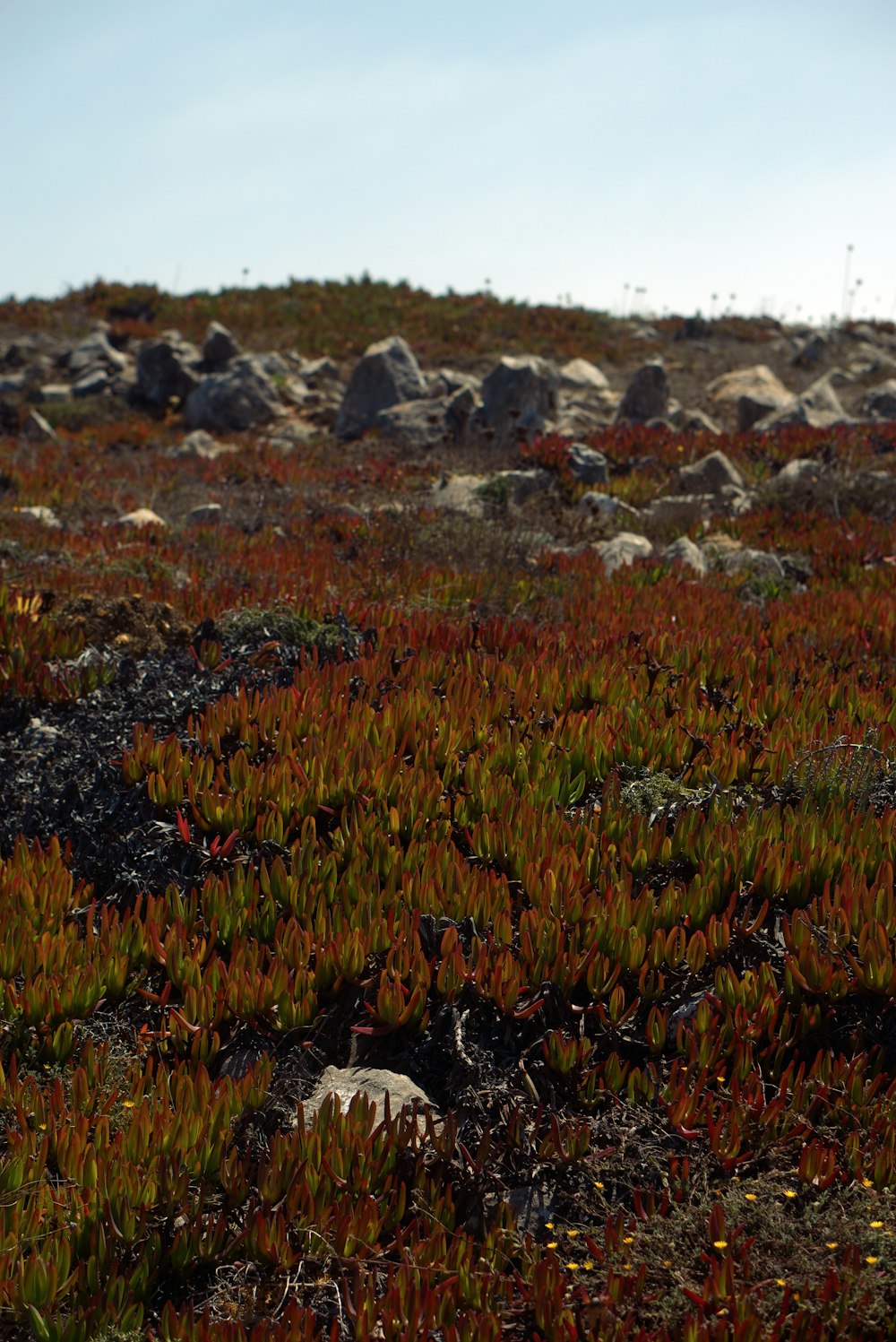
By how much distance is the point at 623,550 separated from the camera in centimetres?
1129

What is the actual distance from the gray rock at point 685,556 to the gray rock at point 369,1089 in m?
7.70

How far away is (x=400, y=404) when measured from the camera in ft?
69.6

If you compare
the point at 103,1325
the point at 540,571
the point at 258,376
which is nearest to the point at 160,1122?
the point at 103,1325

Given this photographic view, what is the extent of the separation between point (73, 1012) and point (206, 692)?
279 cm

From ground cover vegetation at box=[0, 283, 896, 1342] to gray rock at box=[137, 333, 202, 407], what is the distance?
A: 1760 centimetres

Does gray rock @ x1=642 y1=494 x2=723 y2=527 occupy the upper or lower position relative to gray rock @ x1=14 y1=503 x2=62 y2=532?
lower

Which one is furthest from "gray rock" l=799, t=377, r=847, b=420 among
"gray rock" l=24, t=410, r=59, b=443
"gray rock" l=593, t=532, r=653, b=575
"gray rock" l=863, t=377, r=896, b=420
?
"gray rock" l=24, t=410, r=59, b=443

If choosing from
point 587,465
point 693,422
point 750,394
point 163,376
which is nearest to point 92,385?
point 163,376

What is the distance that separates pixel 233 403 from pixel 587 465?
10261 mm

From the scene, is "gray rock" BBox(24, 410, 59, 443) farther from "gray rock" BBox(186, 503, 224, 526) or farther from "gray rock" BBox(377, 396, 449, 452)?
"gray rock" BBox(186, 503, 224, 526)

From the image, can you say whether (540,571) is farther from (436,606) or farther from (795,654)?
(795,654)

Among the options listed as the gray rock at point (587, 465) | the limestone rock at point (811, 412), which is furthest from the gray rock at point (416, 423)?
the limestone rock at point (811, 412)

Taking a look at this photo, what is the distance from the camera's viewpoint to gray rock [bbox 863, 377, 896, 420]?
22031 millimetres

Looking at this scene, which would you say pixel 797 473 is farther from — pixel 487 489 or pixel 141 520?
pixel 141 520
